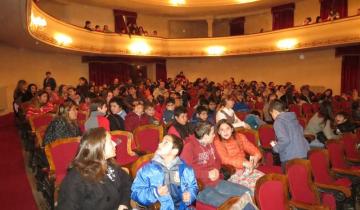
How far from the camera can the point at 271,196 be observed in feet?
8.73

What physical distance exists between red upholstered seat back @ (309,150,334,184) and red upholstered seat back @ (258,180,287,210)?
119 cm

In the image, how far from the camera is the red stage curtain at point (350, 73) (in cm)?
1378

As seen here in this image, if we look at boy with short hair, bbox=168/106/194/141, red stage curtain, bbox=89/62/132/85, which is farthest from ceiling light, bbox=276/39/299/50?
boy with short hair, bbox=168/106/194/141

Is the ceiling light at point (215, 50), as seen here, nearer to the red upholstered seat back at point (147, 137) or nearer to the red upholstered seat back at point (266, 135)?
the red upholstered seat back at point (266, 135)

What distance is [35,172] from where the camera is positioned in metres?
5.52

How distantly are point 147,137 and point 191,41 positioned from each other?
13.0 meters

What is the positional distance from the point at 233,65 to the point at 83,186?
58.0 feet

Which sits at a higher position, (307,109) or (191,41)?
(191,41)

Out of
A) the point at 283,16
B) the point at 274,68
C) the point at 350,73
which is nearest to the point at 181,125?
the point at 350,73

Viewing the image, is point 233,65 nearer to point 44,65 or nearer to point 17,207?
point 44,65

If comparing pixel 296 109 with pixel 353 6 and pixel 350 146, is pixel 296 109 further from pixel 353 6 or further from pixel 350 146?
pixel 353 6

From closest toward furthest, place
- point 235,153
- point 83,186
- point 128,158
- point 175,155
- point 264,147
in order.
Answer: point 83,186, point 175,155, point 235,153, point 128,158, point 264,147

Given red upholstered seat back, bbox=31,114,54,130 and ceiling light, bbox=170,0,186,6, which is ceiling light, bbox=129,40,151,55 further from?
red upholstered seat back, bbox=31,114,54,130

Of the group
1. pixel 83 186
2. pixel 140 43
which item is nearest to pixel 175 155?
pixel 83 186
